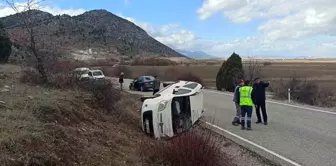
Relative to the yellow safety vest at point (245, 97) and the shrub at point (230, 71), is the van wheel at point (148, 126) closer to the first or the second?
the yellow safety vest at point (245, 97)

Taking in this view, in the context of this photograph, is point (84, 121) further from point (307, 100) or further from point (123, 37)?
point (123, 37)

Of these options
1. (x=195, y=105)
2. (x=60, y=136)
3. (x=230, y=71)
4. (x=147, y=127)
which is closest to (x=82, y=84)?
(x=195, y=105)

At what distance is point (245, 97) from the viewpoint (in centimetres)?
1341

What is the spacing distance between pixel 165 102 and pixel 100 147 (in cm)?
368

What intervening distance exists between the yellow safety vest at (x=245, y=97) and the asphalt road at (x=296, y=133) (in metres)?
0.91

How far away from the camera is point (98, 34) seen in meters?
131

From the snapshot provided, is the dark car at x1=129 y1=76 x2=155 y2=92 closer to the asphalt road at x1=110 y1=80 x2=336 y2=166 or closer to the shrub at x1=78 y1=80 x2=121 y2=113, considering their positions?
the asphalt road at x1=110 y1=80 x2=336 y2=166

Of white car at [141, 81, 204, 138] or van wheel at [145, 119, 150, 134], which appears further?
van wheel at [145, 119, 150, 134]

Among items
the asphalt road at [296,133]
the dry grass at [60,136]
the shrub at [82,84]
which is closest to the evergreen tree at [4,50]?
the shrub at [82,84]

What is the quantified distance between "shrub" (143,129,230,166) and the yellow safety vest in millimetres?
5533

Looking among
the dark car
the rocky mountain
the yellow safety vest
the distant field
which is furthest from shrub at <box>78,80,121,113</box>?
the rocky mountain

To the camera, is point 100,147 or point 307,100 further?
point 307,100

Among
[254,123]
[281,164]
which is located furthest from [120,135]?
[254,123]

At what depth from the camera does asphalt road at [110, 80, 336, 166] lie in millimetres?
9633
